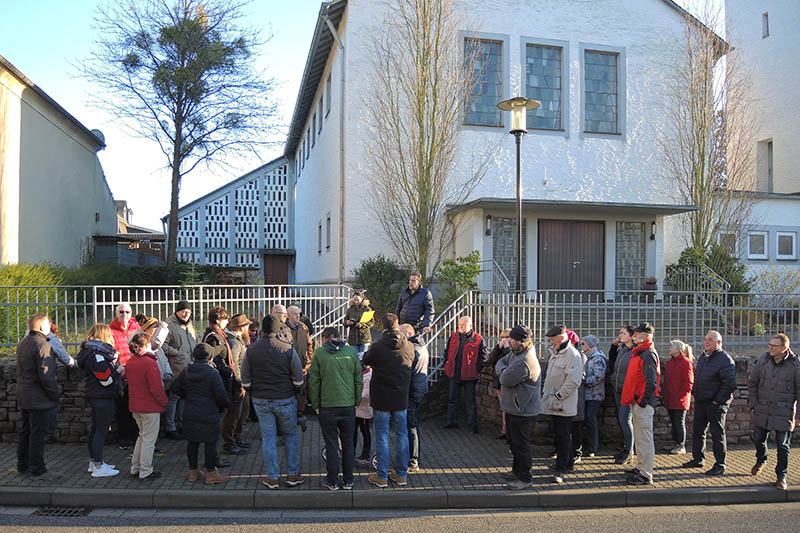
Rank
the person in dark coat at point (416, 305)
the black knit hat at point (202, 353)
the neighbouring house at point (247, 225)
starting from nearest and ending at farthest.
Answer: the black knit hat at point (202, 353)
the person in dark coat at point (416, 305)
the neighbouring house at point (247, 225)

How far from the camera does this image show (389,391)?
6.79 meters

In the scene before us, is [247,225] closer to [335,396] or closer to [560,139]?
[560,139]

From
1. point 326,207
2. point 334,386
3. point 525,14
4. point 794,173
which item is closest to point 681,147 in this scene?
point 525,14

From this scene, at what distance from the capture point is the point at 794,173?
79.2 ft

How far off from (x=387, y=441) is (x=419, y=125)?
34.3ft

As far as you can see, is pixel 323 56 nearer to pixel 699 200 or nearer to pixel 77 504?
pixel 699 200

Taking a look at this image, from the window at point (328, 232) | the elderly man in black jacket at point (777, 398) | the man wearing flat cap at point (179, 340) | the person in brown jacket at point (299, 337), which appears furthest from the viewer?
the window at point (328, 232)

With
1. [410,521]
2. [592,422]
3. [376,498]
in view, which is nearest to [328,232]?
[592,422]

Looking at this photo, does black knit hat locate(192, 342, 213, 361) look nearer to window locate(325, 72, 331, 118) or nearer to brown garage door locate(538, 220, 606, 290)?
brown garage door locate(538, 220, 606, 290)

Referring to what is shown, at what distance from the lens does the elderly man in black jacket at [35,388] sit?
6.83m

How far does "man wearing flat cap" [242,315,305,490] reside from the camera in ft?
21.5

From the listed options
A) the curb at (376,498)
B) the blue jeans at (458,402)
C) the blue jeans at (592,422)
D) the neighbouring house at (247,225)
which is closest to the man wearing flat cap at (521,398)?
the curb at (376,498)

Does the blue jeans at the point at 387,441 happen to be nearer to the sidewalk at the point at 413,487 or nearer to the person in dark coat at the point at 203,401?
the sidewalk at the point at 413,487

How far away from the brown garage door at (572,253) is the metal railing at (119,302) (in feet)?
21.4
